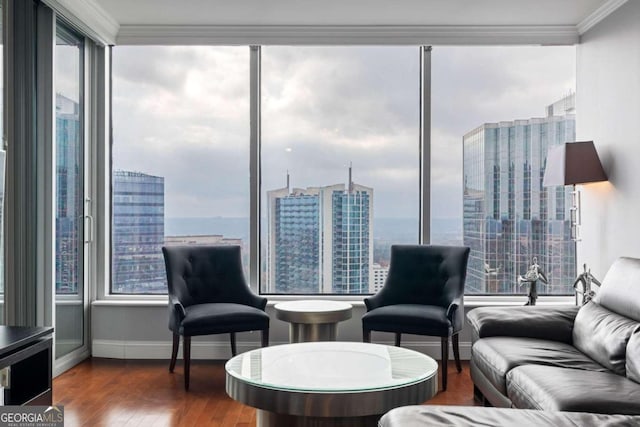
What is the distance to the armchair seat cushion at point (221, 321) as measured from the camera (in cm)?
374

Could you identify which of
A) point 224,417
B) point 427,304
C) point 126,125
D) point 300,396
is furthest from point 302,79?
point 300,396

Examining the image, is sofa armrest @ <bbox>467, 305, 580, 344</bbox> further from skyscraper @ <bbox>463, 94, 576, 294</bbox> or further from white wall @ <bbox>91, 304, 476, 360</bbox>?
skyscraper @ <bbox>463, 94, 576, 294</bbox>

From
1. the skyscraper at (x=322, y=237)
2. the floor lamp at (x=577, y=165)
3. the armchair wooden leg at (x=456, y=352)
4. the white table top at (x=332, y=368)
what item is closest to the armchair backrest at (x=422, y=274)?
the armchair wooden leg at (x=456, y=352)

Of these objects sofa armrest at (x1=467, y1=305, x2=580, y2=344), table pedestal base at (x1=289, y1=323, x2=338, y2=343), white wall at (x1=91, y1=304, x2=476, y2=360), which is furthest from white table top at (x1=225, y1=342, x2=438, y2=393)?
white wall at (x1=91, y1=304, x2=476, y2=360)

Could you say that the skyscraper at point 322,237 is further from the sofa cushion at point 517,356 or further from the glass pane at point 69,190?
the sofa cushion at point 517,356

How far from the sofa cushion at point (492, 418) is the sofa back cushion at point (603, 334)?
0.72 m

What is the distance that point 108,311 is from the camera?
456cm

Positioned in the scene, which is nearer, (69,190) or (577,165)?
(577,165)

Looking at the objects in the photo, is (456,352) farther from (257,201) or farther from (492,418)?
(492,418)

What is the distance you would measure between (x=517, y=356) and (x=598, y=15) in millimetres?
2704

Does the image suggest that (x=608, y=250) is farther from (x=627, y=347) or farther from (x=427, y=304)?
(x=627, y=347)

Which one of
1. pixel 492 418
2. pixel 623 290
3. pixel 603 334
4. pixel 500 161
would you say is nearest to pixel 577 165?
pixel 500 161

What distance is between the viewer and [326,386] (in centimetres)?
233

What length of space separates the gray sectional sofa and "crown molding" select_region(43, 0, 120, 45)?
3.31m
